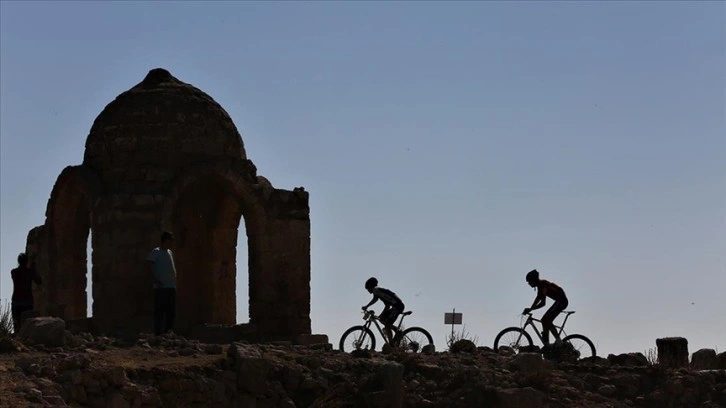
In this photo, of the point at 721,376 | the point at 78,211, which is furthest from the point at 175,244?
the point at 721,376

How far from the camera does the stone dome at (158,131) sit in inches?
1030

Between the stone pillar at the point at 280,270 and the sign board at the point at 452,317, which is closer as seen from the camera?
the sign board at the point at 452,317

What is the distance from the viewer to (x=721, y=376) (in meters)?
23.4

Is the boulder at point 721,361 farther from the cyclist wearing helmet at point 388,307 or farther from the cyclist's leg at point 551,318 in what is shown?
the cyclist wearing helmet at point 388,307

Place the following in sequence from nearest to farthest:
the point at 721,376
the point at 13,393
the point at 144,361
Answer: the point at 13,393 → the point at 144,361 → the point at 721,376

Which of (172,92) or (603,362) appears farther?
(172,92)

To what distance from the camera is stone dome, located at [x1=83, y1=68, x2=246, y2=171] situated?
85.9ft

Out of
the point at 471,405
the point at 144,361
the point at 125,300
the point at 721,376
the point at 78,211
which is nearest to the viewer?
the point at 144,361

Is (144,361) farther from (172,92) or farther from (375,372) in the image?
(172,92)

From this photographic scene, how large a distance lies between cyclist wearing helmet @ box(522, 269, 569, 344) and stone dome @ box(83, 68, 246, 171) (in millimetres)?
5577

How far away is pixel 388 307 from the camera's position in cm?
2453

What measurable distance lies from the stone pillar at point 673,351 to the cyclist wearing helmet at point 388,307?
12.7 ft

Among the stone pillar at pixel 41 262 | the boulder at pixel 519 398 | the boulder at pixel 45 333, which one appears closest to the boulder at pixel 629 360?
the boulder at pixel 519 398

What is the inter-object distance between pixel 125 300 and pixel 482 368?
6.42 metres
